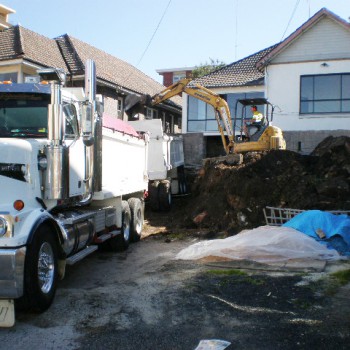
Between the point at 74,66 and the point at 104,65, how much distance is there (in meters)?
3.77

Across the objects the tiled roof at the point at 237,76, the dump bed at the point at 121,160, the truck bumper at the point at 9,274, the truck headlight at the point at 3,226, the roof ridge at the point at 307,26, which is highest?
the roof ridge at the point at 307,26

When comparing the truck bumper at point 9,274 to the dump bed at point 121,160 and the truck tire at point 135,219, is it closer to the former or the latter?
the dump bed at point 121,160

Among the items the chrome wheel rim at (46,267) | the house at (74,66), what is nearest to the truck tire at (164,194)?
the house at (74,66)

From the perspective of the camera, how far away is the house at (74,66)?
1934cm

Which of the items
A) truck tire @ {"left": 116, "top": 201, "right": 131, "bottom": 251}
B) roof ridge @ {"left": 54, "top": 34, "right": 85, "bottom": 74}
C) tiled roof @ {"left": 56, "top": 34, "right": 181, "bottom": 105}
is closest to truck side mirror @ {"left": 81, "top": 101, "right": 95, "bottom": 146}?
truck tire @ {"left": 116, "top": 201, "right": 131, "bottom": 251}

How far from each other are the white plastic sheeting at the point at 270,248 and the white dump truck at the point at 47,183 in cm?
209

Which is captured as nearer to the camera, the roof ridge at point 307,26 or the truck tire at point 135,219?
the truck tire at point 135,219

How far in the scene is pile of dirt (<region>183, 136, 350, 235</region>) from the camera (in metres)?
11.1

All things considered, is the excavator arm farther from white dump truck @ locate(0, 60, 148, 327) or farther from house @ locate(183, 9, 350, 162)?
white dump truck @ locate(0, 60, 148, 327)

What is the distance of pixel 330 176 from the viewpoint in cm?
1178

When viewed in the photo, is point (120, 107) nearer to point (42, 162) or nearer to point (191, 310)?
point (42, 162)

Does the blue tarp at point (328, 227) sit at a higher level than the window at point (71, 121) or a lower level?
lower

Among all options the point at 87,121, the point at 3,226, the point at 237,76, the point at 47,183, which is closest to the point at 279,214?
the point at 87,121

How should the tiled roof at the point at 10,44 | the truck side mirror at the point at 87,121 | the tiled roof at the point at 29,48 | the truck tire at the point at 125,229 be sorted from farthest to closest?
1. the tiled roof at the point at 29,48
2. the tiled roof at the point at 10,44
3. the truck tire at the point at 125,229
4. the truck side mirror at the point at 87,121
